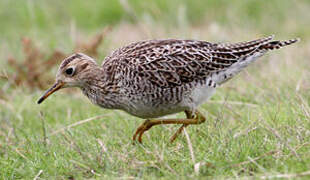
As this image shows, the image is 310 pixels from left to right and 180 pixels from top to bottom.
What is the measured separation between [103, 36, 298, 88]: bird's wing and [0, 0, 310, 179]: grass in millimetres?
514

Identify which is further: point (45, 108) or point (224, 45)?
point (45, 108)

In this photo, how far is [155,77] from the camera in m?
6.29

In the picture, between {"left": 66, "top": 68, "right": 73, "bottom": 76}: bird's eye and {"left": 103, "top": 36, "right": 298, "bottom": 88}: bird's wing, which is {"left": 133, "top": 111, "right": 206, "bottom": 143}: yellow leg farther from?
{"left": 66, "top": 68, "right": 73, "bottom": 76}: bird's eye

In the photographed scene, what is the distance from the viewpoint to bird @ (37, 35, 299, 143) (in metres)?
6.23

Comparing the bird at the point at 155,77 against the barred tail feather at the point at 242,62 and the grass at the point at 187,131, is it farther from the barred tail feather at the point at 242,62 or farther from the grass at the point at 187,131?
the grass at the point at 187,131

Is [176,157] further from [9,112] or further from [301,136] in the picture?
[9,112]

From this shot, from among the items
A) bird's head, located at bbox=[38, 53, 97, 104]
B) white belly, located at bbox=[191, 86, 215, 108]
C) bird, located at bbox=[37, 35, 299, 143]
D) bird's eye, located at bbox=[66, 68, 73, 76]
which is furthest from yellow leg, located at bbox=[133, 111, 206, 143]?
bird's eye, located at bbox=[66, 68, 73, 76]

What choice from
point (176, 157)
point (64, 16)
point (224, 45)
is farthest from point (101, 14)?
point (176, 157)

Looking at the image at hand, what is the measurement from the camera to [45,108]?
8.98m

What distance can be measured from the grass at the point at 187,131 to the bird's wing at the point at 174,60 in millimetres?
514

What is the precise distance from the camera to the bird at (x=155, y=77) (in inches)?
245

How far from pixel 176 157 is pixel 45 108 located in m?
4.08

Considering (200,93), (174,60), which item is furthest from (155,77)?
(200,93)

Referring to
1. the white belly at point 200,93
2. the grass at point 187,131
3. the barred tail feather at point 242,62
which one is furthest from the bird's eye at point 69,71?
the barred tail feather at point 242,62
